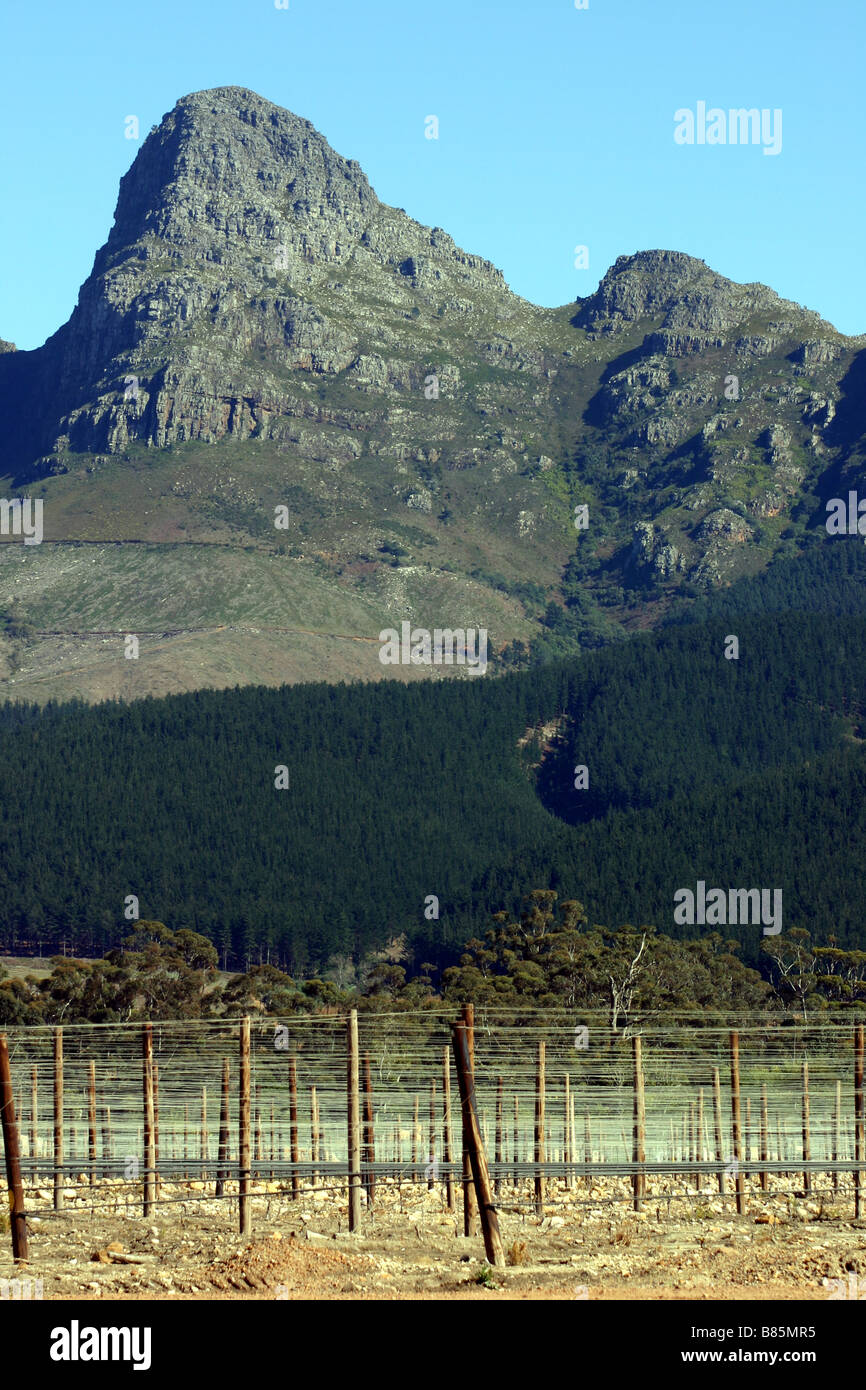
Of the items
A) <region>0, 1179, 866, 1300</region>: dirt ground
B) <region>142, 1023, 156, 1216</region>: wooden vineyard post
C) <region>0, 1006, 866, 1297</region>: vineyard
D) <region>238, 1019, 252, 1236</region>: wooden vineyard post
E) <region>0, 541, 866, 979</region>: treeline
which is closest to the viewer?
<region>0, 1179, 866, 1300</region>: dirt ground

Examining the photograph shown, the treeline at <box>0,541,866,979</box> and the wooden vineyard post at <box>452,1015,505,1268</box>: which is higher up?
the treeline at <box>0,541,866,979</box>

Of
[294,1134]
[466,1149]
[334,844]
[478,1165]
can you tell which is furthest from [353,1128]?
[334,844]

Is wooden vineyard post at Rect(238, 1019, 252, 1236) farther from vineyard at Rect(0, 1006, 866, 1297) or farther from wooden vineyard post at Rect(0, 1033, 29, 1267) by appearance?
wooden vineyard post at Rect(0, 1033, 29, 1267)

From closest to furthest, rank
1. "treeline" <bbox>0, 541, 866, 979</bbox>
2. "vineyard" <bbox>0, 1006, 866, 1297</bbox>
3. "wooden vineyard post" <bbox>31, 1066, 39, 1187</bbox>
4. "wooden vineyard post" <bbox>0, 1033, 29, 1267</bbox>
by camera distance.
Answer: "wooden vineyard post" <bbox>0, 1033, 29, 1267</bbox>
"vineyard" <bbox>0, 1006, 866, 1297</bbox>
"wooden vineyard post" <bbox>31, 1066, 39, 1187</bbox>
"treeline" <bbox>0, 541, 866, 979</bbox>

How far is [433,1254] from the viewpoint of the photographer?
22.5 meters

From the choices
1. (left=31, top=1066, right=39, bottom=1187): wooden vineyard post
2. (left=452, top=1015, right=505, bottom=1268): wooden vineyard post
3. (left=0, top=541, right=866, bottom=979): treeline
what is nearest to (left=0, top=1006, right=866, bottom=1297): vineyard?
(left=452, top=1015, right=505, bottom=1268): wooden vineyard post

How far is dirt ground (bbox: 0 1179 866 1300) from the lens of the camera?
63.4ft

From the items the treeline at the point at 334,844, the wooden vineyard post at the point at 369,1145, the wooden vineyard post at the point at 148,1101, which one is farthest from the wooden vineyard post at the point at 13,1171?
the treeline at the point at 334,844

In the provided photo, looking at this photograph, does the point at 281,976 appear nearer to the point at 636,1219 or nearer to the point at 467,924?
the point at 636,1219

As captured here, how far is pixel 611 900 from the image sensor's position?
148 m

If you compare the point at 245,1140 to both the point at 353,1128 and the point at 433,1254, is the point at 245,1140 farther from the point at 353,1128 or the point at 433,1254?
the point at 433,1254

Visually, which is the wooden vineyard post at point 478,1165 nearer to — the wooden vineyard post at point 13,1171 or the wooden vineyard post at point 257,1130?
the wooden vineyard post at point 13,1171

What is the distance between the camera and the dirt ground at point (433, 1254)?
19.3 metres
